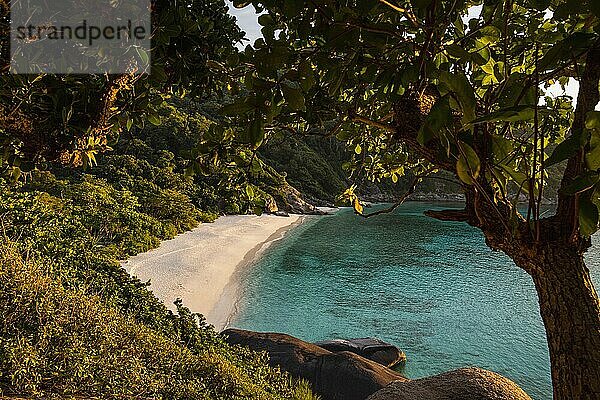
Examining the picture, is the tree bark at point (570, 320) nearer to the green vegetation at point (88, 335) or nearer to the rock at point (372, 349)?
the green vegetation at point (88, 335)

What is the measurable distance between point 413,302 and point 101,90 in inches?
539

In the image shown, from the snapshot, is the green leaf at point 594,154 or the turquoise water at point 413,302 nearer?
the green leaf at point 594,154

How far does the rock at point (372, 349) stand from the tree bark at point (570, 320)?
858 cm

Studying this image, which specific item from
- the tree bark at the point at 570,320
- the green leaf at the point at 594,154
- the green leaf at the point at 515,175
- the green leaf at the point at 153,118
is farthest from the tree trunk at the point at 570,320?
the green leaf at the point at 153,118

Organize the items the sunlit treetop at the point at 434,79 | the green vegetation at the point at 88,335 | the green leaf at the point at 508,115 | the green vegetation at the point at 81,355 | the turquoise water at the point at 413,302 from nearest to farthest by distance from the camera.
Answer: the green leaf at the point at 508,115 < the sunlit treetop at the point at 434,79 < the green vegetation at the point at 81,355 < the green vegetation at the point at 88,335 < the turquoise water at the point at 413,302

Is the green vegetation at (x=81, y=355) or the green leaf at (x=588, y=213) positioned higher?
the green leaf at (x=588, y=213)

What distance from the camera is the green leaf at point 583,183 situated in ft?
1.91

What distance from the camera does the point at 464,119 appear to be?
22.8 inches

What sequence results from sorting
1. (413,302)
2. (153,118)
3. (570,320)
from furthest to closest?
(413,302)
(153,118)
(570,320)

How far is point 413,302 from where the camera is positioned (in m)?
13.9

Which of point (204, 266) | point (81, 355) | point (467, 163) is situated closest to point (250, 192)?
point (467, 163)

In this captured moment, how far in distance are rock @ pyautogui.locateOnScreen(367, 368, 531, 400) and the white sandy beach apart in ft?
25.6

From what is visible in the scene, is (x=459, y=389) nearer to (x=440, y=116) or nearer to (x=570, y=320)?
(x=570, y=320)

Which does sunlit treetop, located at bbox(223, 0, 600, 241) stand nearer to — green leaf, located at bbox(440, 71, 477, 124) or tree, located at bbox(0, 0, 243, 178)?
green leaf, located at bbox(440, 71, 477, 124)
